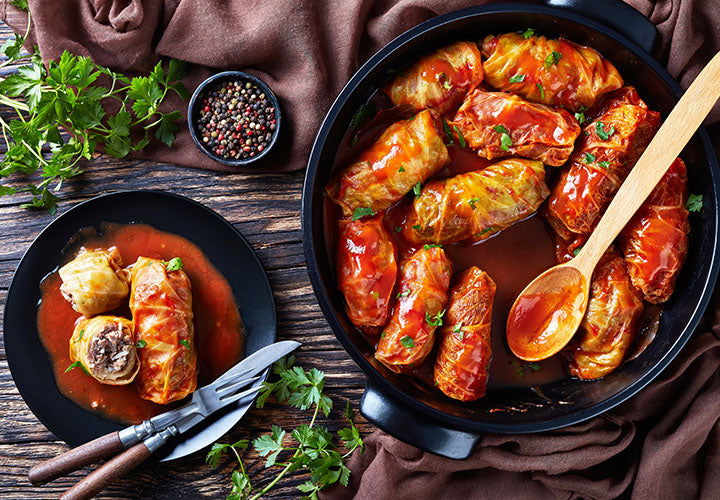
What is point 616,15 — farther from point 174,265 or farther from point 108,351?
point 108,351

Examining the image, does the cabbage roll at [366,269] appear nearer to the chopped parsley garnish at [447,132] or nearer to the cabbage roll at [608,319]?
the chopped parsley garnish at [447,132]

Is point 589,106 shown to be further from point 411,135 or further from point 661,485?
point 661,485

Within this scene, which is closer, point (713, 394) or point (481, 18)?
point (481, 18)

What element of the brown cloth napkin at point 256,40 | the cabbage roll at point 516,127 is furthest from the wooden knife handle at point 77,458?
the cabbage roll at point 516,127

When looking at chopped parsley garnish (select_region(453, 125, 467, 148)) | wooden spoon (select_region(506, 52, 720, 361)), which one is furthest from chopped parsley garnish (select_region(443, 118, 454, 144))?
wooden spoon (select_region(506, 52, 720, 361))

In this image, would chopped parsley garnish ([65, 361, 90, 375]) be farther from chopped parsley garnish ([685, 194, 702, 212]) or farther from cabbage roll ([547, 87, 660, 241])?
chopped parsley garnish ([685, 194, 702, 212])

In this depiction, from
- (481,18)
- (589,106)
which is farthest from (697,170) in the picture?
(481,18)
